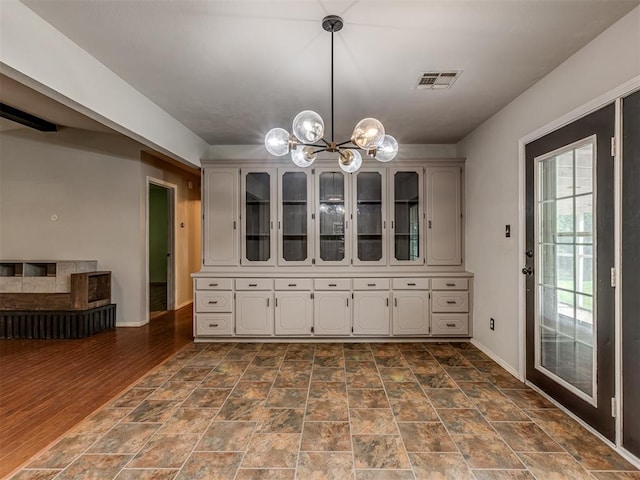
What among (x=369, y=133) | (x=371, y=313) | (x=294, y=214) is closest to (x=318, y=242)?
(x=294, y=214)

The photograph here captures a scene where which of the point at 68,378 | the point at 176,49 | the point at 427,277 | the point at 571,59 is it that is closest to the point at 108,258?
the point at 68,378

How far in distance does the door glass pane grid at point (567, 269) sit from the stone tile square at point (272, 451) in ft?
6.38

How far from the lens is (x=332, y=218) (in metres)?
4.03

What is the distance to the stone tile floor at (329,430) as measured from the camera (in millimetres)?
1726

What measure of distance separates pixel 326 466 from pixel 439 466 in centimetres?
62

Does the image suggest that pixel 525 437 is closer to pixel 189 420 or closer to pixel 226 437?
pixel 226 437

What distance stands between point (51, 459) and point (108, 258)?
331 cm

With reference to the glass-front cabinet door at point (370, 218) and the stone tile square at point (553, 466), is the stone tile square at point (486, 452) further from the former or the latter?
the glass-front cabinet door at point (370, 218)

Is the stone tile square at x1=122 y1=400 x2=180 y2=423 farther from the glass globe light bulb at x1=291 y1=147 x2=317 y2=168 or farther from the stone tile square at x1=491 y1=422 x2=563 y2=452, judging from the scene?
the stone tile square at x1=491 y1=422 x2=563 y2=452

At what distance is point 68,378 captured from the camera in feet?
→ 9.48

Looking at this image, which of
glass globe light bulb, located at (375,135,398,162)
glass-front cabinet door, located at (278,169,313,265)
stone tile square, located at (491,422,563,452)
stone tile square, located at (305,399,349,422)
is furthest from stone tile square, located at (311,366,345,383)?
glass globe light bulb, located at (375,135,398,162)

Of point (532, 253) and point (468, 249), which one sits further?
point (468, 249)

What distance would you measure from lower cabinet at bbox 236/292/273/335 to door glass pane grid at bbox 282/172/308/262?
0.64 m

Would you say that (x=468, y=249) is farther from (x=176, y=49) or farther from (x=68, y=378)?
(x=68, y=378)
